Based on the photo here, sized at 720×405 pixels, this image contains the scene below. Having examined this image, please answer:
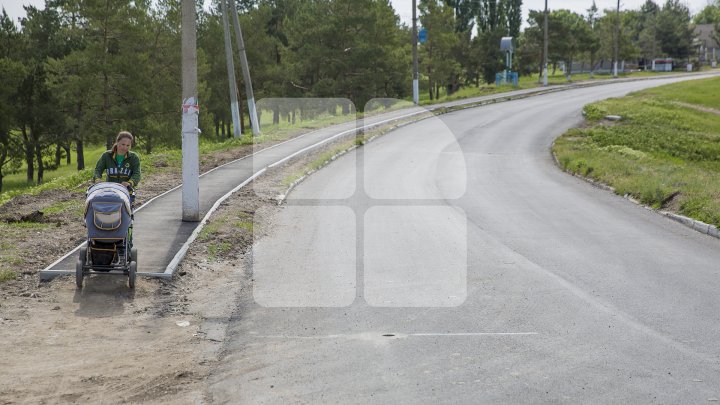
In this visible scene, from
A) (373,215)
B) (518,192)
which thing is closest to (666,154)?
(518,192)

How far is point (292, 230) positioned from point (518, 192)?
747cm

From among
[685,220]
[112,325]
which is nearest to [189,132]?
[112,325]

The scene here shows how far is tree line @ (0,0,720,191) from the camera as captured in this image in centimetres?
5122

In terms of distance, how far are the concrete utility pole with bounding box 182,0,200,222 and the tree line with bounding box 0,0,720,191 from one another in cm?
2086

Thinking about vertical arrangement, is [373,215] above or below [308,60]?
below

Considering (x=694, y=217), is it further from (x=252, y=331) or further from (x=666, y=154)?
(x=666, y=154)

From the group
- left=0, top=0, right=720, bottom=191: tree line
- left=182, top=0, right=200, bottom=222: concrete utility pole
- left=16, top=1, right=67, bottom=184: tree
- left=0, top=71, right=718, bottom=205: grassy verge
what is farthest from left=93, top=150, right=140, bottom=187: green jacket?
left=16, top=1, right=67, bottom=184: tree

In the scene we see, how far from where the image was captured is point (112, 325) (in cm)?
818

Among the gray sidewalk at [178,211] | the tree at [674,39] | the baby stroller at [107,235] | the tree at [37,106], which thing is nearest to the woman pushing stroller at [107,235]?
the baby stroller at [107,235]

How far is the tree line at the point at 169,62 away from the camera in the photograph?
168 feet

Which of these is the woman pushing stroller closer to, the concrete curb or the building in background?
the concrete curb

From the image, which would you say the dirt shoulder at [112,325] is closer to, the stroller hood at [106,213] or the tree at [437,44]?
the stroller hood at [106,213]

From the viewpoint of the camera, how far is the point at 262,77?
71125 millimetres

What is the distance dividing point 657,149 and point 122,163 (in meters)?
23.3
